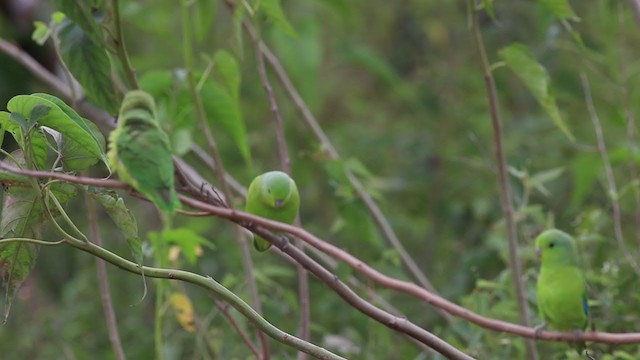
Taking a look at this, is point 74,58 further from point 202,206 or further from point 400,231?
point 400,231

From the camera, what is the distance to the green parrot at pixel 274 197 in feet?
3.22

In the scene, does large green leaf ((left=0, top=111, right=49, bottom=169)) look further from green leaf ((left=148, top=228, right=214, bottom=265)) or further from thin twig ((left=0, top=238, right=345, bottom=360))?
green leaf ((left=148, top=228, right=214, bottom=265))

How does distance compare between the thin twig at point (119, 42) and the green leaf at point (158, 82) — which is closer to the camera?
the thin twig at point (119, 42)

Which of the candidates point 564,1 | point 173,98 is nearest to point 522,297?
point 564,1

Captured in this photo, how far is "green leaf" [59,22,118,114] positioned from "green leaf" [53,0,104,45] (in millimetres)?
55

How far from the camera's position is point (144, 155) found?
81 centimetres

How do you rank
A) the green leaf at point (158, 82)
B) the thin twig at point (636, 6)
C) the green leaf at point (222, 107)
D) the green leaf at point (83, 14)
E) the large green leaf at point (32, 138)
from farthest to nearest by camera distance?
the green leaf at point (158, 82)
the green leaf at point (222, 107)
the thin twig at point (636, 6)
the green leaf at point (83, 14)
the large green leaf at point (32, 138)

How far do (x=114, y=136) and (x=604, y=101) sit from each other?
245 centimetres

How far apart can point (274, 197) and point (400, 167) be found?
2.16m

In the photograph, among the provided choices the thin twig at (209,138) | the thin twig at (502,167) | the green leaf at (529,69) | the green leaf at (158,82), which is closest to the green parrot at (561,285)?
the thin twig at (502,167)

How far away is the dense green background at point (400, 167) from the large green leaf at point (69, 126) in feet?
2.11

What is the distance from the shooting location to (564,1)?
49.7 inches

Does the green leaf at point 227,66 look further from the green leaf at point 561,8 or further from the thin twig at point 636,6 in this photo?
the thin twig at point 636,6

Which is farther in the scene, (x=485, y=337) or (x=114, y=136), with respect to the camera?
(x=485, y=337)
